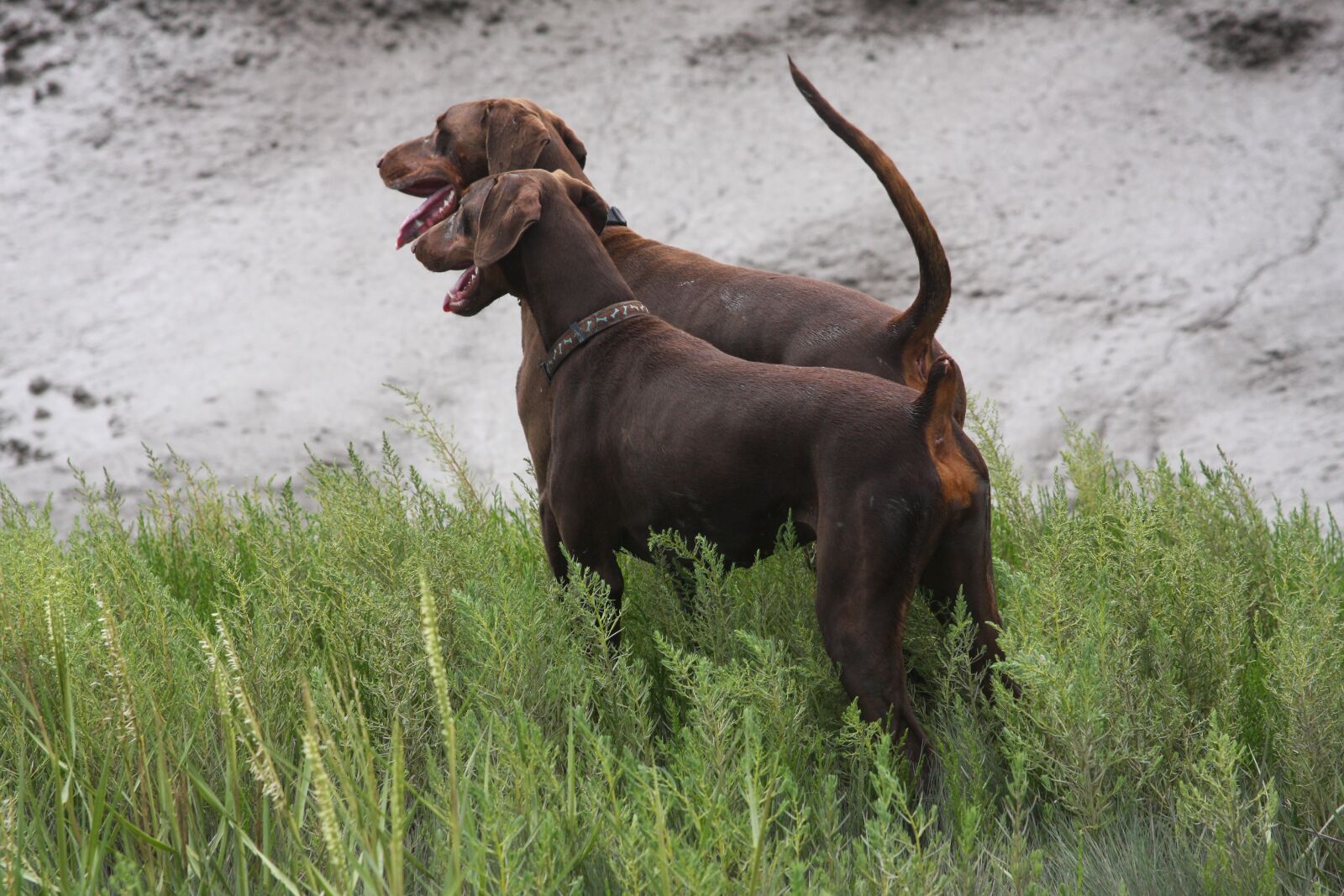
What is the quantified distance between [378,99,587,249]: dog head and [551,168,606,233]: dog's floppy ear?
404mm

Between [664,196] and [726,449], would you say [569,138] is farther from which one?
[664,196]

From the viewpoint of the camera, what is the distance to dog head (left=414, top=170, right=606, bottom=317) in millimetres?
3088

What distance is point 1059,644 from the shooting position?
2.67 meters

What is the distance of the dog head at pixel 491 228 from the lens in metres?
3.09

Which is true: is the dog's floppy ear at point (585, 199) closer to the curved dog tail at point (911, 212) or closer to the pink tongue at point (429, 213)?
the pink tongue at point (429, 213)

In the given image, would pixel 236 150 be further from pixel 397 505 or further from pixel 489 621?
pixel 489 621

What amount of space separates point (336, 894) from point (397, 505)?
7.57 ft

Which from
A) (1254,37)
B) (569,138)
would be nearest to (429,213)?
(569,138)

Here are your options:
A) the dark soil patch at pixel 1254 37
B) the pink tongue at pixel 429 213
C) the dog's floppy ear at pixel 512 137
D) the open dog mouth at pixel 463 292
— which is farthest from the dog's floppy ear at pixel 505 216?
the dark soil patch at pixel 1254 37

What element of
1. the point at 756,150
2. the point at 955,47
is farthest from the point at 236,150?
the point at 955,47

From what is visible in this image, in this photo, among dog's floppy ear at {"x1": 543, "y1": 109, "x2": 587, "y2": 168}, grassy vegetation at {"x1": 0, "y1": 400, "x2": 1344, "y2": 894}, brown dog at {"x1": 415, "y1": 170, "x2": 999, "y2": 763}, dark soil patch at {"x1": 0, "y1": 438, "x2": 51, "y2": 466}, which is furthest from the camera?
dark soil patch at {"x1": 0, "y1": 438, "x2": 51, "y2": 466}

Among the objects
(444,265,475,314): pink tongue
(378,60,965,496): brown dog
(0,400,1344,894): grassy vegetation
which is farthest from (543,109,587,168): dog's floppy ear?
(0,400,1344,894): grassy vegetation

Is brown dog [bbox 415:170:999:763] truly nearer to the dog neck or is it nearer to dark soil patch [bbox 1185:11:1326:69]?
the dog neck

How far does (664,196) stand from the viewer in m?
8.62
